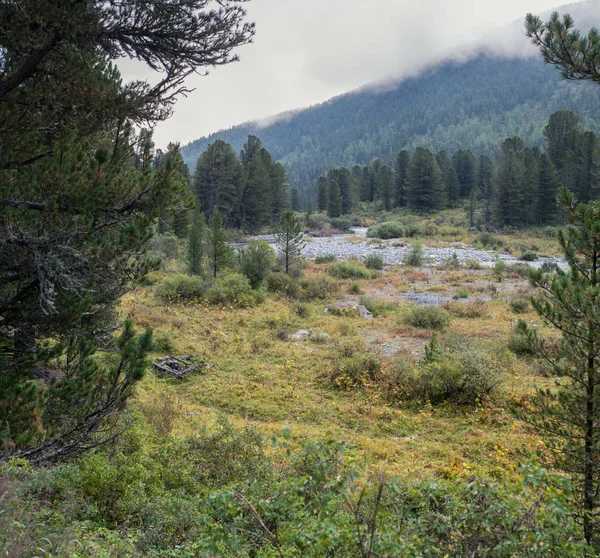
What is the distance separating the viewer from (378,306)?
19.5 meters

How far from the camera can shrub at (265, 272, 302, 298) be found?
21.4 m

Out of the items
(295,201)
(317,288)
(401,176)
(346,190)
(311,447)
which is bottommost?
(317,288)

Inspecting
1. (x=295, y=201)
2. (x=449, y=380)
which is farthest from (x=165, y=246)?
(x=295, y=201)

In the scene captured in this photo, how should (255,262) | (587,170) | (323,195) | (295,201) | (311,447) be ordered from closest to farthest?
(311,447) < (255,262) < (587,170) < (323,195) < (295,201)

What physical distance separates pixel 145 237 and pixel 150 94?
1.80m

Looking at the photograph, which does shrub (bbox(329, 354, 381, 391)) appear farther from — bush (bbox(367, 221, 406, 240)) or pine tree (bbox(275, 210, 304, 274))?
bush (bbox(367, 221, 406, 240))

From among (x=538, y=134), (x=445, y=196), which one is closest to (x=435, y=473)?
(x=445, y=196)

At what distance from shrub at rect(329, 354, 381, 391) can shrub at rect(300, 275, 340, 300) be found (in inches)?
398

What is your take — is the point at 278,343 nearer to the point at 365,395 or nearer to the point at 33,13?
the point at 365,395

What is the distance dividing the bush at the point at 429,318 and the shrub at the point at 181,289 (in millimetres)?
8808

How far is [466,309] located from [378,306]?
3.68 m

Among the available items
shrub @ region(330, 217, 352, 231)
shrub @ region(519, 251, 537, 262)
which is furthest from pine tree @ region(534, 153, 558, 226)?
shrub @ region(330, 217, 352, 231)

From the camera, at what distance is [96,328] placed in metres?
5.20

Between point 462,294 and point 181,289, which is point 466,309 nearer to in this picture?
point 462,294
